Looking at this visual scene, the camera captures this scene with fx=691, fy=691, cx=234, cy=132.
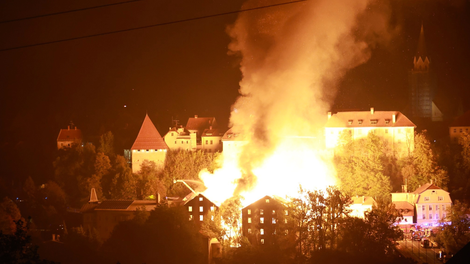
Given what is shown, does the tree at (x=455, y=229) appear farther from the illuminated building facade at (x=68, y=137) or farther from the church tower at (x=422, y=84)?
the illuminated building facade at (x=68, y=137)

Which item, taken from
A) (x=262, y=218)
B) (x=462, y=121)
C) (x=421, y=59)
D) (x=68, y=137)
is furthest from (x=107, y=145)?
(x=421, y=59)

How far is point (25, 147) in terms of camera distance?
218 ft

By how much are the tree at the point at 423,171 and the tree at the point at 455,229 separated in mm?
2705

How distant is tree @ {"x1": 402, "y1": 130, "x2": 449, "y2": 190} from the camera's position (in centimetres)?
4491

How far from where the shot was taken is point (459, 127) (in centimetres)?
5441

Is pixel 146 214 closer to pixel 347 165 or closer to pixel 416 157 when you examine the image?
pixel 347 165

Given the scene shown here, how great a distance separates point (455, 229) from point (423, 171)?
22.0 feet

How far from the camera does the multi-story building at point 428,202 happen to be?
42938 millimetres

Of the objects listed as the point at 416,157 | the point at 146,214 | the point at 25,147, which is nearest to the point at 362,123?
the point at 416,157

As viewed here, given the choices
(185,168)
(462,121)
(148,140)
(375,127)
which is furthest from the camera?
(462,121)

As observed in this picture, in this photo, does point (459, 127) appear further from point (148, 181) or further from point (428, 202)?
point (148, 181)

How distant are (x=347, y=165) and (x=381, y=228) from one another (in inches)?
406

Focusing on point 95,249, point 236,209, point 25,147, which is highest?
point 25,147

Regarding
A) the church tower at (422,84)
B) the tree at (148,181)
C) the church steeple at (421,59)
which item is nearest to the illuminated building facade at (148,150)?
the tree at (148,181)
